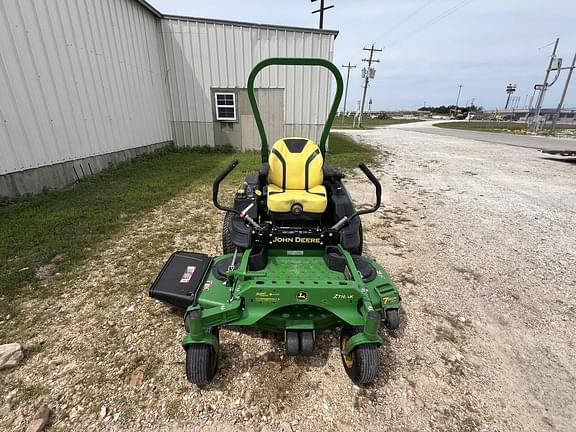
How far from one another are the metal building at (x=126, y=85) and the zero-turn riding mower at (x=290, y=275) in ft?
15.0

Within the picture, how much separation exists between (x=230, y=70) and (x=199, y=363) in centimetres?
1060

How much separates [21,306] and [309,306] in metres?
2.58

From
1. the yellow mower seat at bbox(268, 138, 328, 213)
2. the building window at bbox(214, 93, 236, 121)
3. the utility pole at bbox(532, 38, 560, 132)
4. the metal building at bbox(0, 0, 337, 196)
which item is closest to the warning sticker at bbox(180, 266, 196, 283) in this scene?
the yellow mower seat at bbox(268, 138, 328, 213)

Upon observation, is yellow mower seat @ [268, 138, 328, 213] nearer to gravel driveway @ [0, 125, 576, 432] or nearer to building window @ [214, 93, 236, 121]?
gravel driveway @ [0, 125, 576, 432]

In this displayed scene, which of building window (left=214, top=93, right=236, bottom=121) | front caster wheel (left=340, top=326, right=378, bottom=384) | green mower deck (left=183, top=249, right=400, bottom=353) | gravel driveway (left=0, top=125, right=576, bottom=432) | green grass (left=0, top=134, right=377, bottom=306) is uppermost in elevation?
building window (left=214, top=93, right=236, bottom=121)

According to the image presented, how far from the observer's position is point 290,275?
89.7 inches

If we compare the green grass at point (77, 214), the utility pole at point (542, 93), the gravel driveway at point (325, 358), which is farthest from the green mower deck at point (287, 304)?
the utility pole at point (542, 93)

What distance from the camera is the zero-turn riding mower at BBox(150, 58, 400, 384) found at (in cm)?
186

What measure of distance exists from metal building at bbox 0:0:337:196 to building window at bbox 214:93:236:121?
1.4 inches

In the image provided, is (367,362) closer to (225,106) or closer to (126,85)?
(126,85)

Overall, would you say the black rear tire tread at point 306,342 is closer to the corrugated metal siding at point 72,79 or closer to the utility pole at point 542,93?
the corrugated metal siding at point 72,79

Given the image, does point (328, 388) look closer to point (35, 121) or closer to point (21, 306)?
point (21, 306)

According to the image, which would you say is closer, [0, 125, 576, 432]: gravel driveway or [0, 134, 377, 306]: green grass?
[0, 125, 576, 432]: gravel driveway

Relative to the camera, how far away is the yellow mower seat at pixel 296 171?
282 centimetres
